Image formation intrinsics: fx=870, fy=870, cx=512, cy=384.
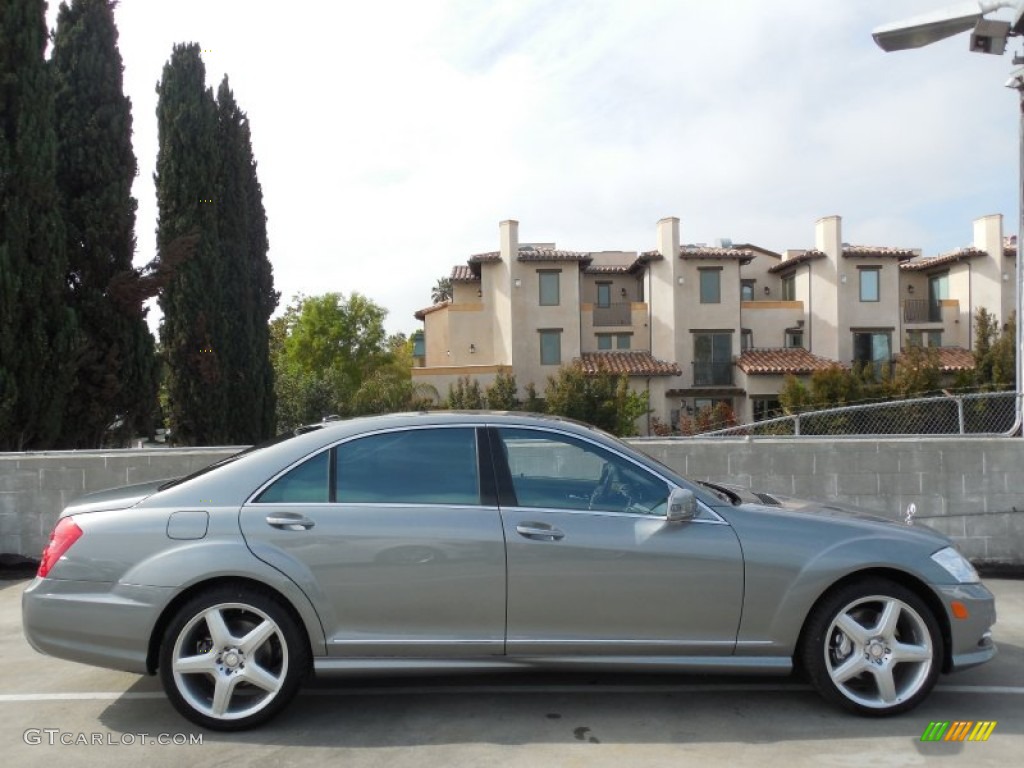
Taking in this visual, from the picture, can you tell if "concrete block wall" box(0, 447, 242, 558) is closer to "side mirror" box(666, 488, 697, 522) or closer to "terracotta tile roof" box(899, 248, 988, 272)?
"side mirror" box(666, 488, 697, 522)

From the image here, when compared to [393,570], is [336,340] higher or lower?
higher

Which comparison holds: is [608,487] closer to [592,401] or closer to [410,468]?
[410,468]

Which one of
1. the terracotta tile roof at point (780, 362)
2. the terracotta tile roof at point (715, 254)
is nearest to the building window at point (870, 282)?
the terracotta tile roof at point (780, 362)

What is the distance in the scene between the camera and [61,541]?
4258 mm

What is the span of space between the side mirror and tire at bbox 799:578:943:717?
0.82 m

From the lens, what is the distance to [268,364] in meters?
20.8

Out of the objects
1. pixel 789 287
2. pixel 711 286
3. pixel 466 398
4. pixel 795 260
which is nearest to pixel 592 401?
pixel 466 398

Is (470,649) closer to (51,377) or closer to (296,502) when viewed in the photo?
(296,502)

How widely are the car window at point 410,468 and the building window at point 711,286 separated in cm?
3644

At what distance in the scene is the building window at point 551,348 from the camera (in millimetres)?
39000

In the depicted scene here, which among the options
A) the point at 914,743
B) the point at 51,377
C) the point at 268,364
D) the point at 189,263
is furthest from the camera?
the point at 268,364

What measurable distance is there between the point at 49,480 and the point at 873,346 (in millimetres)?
39467

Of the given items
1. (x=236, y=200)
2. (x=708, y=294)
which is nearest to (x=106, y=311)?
(x=236, y=200)

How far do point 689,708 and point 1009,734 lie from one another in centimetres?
147
